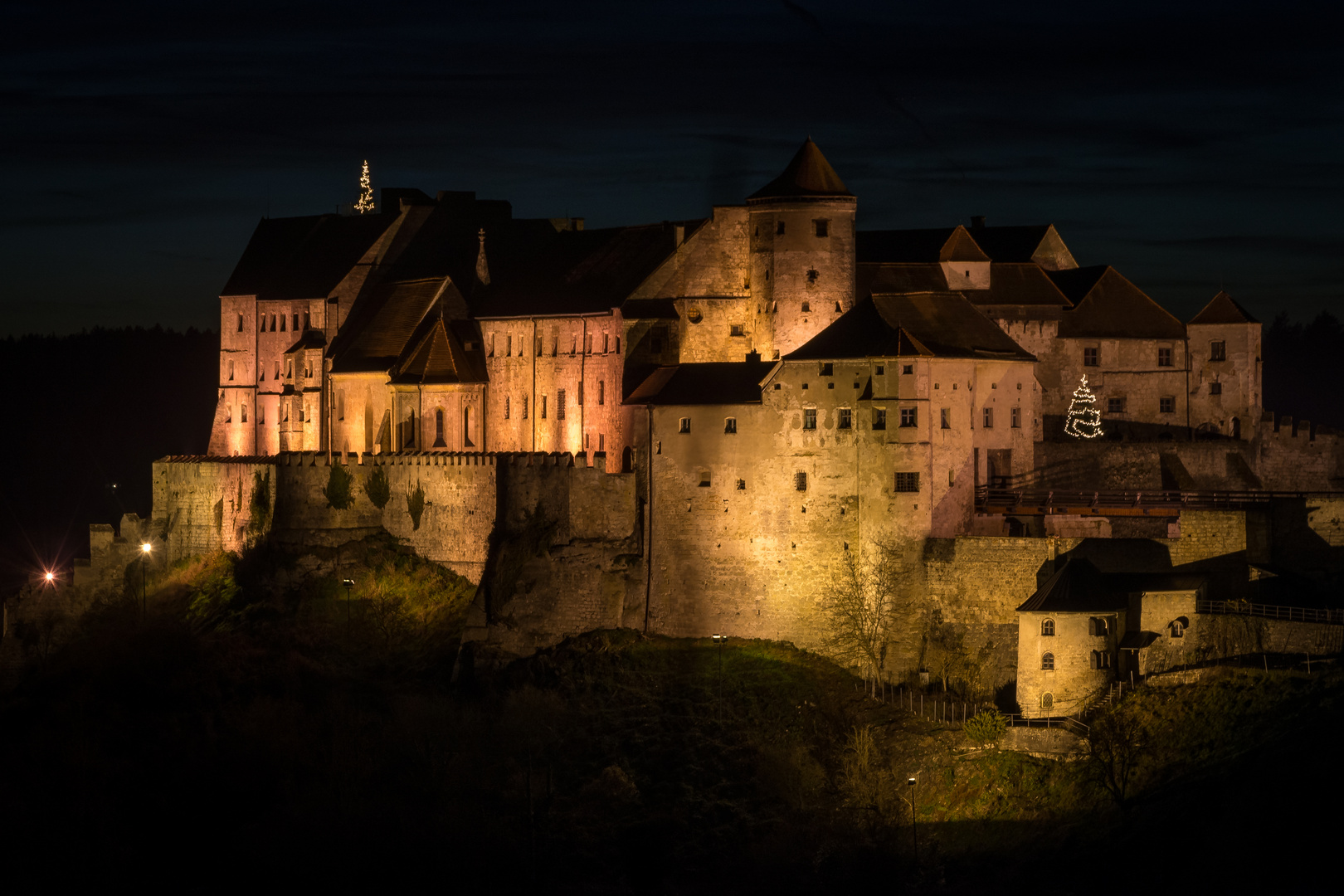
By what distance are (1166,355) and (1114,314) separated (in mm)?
2676

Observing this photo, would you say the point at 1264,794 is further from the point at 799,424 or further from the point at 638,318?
the point at 638,318

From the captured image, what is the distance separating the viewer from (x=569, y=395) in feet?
275

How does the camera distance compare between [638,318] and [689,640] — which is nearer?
[689,640]

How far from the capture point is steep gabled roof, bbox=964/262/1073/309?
84312 mm

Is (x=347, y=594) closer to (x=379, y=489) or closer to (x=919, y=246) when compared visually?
(x=379, y=489)

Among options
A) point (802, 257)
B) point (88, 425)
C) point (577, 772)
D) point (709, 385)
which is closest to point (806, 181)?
point (802, 257)

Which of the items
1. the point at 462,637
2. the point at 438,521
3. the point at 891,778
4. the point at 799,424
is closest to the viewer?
the point at 891,778

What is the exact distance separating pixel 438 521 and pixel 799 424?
17284 millimetres

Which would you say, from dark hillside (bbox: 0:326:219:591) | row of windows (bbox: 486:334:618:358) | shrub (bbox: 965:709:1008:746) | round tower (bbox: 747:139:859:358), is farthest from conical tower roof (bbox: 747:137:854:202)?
dark hillside (bbox: 0:326:219:591)

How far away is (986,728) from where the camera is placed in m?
62.9

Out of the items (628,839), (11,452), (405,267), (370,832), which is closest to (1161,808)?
(628,839)

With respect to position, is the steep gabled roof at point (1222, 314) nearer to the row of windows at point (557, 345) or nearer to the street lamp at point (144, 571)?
the row of windows at point (557, 345)

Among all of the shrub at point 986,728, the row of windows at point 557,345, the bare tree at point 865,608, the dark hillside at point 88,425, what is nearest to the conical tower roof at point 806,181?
the row of windows at point 557,345

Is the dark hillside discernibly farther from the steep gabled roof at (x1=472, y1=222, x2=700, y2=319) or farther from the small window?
→ the small window
